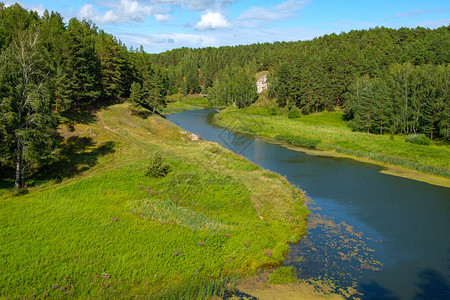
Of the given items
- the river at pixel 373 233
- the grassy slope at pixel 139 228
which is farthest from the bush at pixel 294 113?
the grassy slope at pixel 139 228

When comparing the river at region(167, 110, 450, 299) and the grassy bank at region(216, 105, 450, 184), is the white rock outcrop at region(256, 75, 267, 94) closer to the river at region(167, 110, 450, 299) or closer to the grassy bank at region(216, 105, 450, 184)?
the grassy bank at region(216, 105, 450, 184)

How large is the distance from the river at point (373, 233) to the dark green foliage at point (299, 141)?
15.9 m

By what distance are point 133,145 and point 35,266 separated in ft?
101

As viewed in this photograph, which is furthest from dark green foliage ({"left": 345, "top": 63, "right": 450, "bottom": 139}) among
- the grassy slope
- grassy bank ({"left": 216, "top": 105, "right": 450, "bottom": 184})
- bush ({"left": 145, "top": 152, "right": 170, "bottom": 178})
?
bush ({"left": 145, "top": 152, "right": 170, "bottom": 178})

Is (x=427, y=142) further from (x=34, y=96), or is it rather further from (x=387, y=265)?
(x=34, y=96)

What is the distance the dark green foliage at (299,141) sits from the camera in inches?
2638

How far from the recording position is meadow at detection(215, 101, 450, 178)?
5035cm

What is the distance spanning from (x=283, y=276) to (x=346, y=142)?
4820cm

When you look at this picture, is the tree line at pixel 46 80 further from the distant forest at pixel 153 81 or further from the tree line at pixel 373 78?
the tree line at pixel 373 78

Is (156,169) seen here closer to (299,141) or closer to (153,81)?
(299,141)

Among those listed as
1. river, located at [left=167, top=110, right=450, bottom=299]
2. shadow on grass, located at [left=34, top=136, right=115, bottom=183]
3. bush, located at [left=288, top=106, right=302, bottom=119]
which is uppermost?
bush, located at [left=288, top=106, right=302, bottom=119]

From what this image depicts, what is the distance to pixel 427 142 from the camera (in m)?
60.1

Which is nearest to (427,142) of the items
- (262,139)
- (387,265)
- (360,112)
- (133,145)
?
(360,112)

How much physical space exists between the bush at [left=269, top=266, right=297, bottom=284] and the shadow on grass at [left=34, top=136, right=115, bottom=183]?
24.8 m
